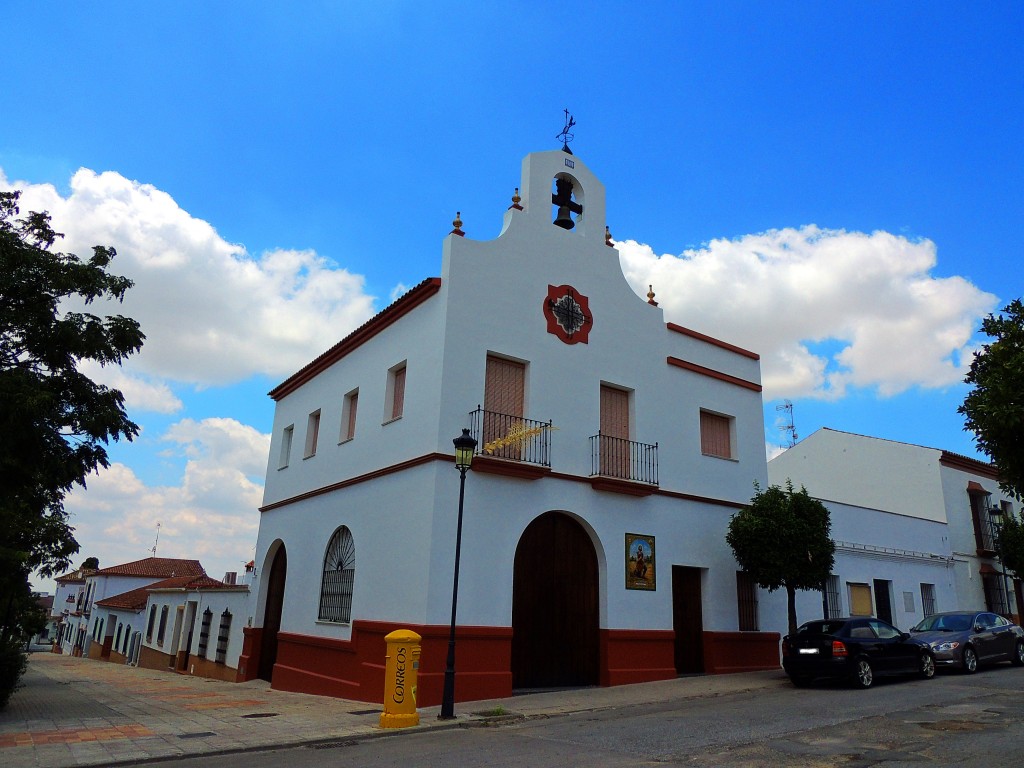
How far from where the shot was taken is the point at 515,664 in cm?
1396

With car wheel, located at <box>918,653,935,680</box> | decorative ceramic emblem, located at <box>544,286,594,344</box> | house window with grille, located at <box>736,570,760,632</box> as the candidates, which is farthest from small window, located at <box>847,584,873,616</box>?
decorative ceramic emblem, located at <box>544,286,594,344</box>

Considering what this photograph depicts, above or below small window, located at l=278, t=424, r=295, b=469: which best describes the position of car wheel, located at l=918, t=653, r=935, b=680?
below

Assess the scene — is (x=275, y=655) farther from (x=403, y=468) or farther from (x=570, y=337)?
(x=570, y=337)

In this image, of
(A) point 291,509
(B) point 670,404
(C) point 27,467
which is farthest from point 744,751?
(A) point 291,509

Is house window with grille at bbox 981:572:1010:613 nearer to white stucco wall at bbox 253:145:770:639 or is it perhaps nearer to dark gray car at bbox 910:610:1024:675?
dark gray car at bbox 910:610:1024:675

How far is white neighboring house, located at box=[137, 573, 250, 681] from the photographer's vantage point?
72.5 ft

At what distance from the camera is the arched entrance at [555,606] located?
14.2m

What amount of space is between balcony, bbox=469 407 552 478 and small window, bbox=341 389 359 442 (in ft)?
15.8

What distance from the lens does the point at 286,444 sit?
2195 centimetres

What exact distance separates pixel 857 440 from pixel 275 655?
21213 mm

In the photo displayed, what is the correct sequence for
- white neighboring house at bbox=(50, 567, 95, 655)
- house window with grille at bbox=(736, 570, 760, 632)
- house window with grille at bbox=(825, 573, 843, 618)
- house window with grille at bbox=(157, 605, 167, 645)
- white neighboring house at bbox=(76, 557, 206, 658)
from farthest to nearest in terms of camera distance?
white neighboring house at bbox=(50, 567, 95, 655) → white neighboring house at bbox=(76, 557, 206, 658) → house window with grille at bbox=(157, 605, 167, 645) → house window with grille at bbox=(825, 573, 843, 618) → house window with grille at bbox=(736, 570, 760, 632)

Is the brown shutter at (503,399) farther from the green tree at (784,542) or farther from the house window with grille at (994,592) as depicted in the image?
the house window with grille at (994,592)

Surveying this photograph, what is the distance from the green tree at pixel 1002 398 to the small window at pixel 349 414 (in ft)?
40.9

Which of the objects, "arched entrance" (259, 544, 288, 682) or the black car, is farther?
"arched entrance" (259, 544, 288, 682)
